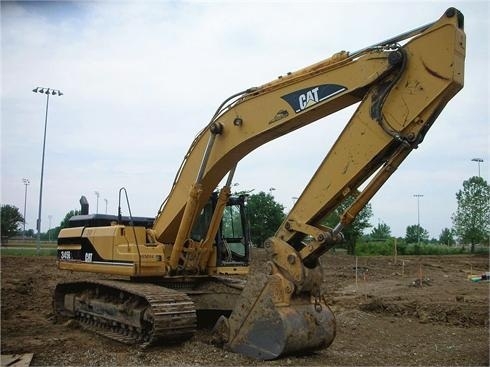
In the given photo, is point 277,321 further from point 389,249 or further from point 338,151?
point 389,249

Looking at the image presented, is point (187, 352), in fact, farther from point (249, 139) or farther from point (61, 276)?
point (61, 276)

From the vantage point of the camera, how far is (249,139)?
26.4ft

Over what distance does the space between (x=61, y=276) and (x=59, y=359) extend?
12.8 meters

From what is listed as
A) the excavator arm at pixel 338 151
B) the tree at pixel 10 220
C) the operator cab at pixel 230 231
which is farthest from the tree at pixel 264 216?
the tree at pixel 10 220

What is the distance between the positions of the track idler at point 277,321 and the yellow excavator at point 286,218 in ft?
0.05

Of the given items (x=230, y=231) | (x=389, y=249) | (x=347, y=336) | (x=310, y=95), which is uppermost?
(x=310, y=95)

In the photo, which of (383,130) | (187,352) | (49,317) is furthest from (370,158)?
(49,317)

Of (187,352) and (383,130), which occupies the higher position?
(383,130)

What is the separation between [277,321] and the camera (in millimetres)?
6934

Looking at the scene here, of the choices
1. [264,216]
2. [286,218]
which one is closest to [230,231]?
[286,218]

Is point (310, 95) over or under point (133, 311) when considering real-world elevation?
over

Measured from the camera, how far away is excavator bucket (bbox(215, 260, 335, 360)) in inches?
273

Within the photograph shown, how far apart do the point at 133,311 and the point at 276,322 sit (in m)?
2.62

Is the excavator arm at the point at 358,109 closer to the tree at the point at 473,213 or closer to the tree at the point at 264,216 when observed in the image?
the tree at the point at 264,216
